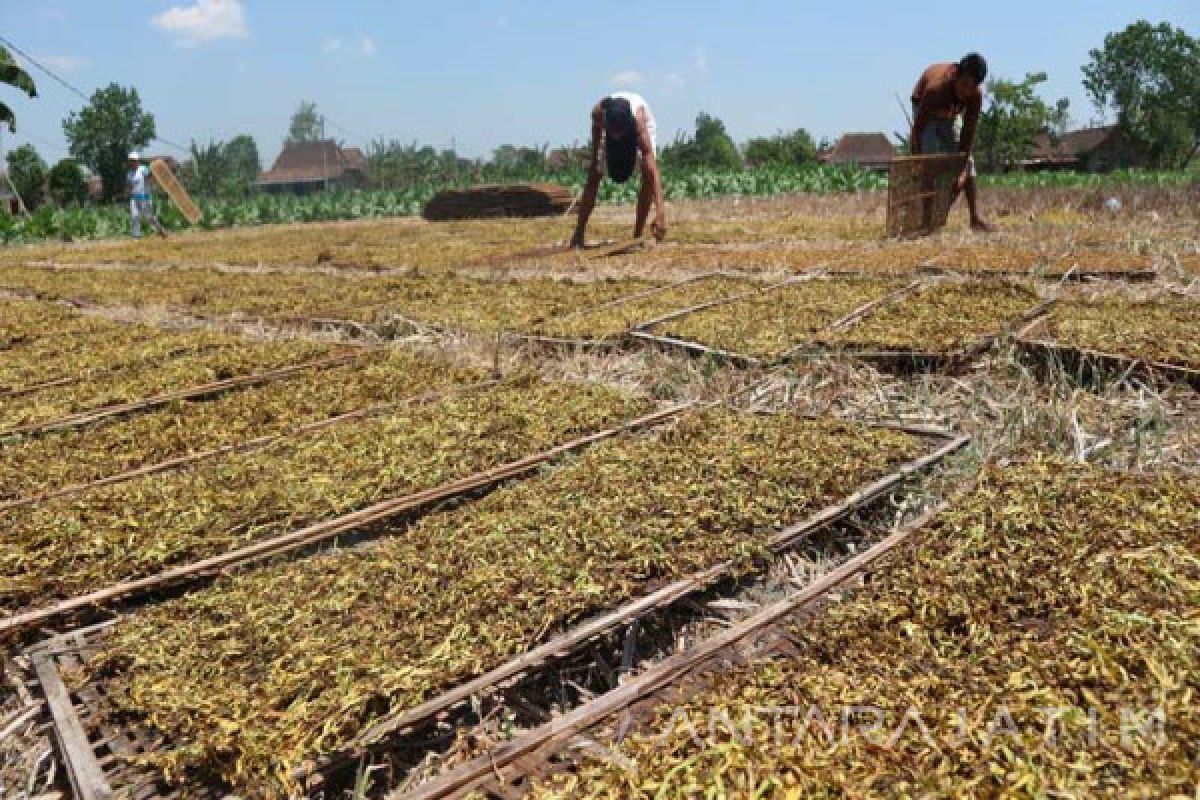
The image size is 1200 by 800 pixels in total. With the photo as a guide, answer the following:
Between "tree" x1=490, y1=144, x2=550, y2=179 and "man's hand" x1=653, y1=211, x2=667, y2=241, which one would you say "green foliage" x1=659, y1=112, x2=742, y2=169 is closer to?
"tree" x1=490, y1=144, x2=550, y2=179

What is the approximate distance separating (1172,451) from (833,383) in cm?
121

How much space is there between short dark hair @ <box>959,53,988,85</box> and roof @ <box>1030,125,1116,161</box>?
169 feet

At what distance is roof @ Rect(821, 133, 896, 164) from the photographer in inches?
2234

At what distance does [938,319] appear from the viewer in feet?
13.4

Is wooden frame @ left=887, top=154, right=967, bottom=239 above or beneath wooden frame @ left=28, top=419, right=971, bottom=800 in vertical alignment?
above

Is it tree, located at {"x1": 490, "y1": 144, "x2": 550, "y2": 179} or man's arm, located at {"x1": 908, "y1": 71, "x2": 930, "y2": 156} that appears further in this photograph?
tree, located at {"x1": 490, "y1": 144, "x2": 550, "y2": 179}

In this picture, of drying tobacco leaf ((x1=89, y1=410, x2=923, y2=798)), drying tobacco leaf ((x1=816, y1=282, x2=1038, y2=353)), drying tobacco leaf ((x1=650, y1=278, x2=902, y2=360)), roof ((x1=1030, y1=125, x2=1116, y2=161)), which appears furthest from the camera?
roof ((x1=1030, y1=125, x2=1116, y2=161))

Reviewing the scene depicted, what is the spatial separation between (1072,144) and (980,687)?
6687 cm

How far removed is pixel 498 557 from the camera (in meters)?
2.07

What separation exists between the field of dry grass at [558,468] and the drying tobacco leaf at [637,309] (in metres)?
0.04

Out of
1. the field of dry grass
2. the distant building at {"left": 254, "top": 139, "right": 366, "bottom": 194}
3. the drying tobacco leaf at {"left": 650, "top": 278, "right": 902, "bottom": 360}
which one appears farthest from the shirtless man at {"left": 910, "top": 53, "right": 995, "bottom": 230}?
the distant building at {"left": 254, "top": 139, "right": 366, "bottom": 194}

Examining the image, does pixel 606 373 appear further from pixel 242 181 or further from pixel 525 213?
pixel 242 181

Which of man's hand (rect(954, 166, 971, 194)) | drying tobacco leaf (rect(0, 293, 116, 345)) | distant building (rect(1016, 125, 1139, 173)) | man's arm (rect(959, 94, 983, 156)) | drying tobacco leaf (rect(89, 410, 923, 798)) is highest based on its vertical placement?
distant building (rect(1016, 125, 1139, 173))

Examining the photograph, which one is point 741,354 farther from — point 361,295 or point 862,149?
point 862,149
